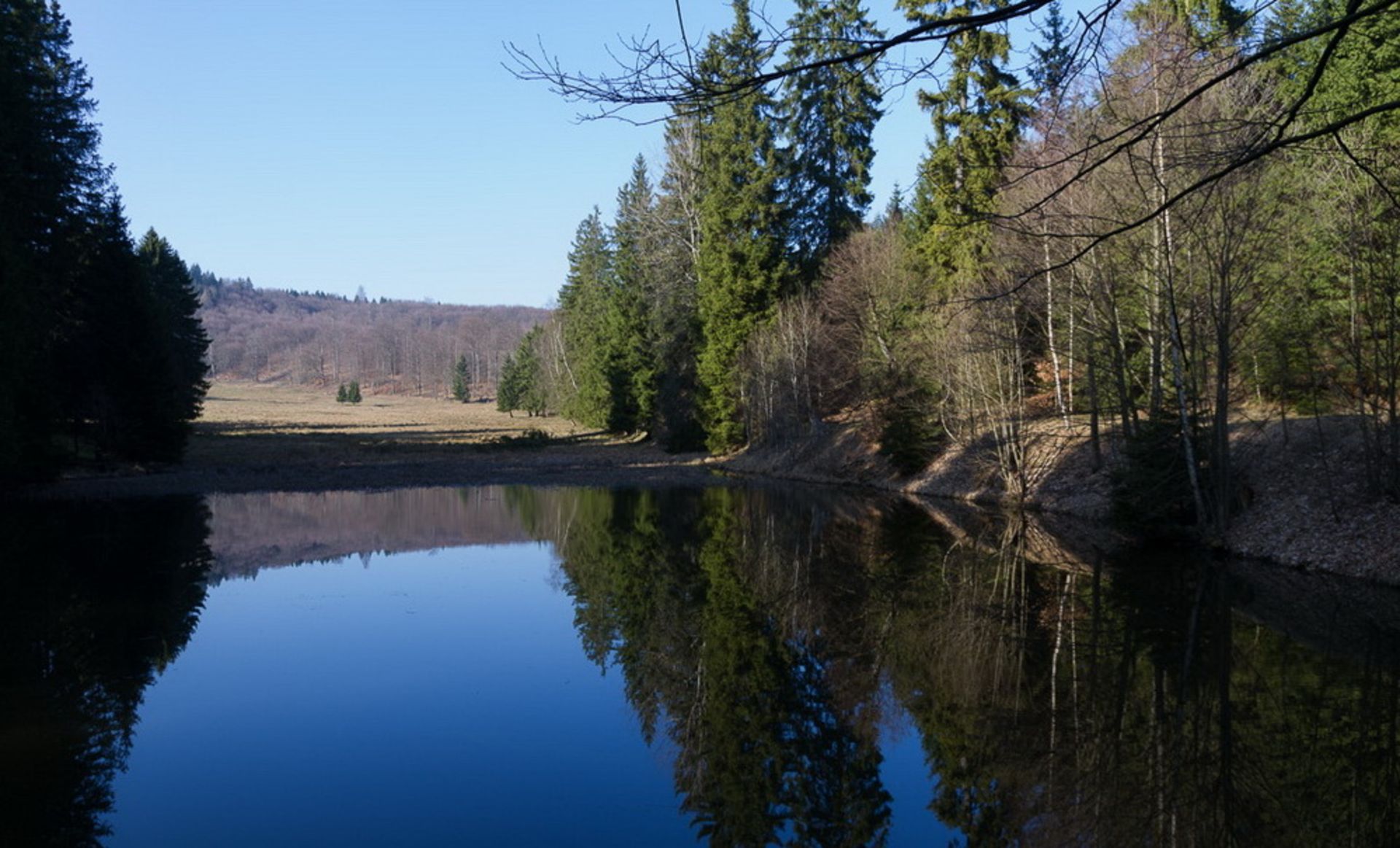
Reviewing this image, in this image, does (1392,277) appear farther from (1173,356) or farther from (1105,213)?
(1105,213)

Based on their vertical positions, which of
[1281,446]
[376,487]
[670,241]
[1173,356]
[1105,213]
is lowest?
[376,487]

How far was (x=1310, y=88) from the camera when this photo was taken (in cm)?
386

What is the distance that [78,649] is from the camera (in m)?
9.38

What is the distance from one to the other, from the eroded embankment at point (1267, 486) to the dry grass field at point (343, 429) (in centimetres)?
2277

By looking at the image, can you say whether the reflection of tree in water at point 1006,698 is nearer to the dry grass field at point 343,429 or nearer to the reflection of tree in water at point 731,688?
the reflection of tree in water at point 731,688

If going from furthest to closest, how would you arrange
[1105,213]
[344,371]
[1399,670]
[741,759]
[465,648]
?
[344,371] < [1105,213] < [465,648] < [1399,670] < [741,759]

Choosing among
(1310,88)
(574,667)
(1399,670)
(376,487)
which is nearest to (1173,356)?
(1399,670)

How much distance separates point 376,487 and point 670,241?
59.8 feet

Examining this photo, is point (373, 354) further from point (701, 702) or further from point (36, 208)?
point (701, 702)

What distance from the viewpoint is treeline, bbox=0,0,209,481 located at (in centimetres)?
2241

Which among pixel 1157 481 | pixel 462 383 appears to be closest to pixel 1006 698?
pixel 1157 481

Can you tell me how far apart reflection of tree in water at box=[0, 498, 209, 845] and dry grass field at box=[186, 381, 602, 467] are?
18.7 m

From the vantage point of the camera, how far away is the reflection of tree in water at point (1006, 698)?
219 inches

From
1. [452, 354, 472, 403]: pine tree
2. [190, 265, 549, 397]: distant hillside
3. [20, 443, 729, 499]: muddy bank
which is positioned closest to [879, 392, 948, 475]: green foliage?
[20, 443, 729, 499]: muddy bank
